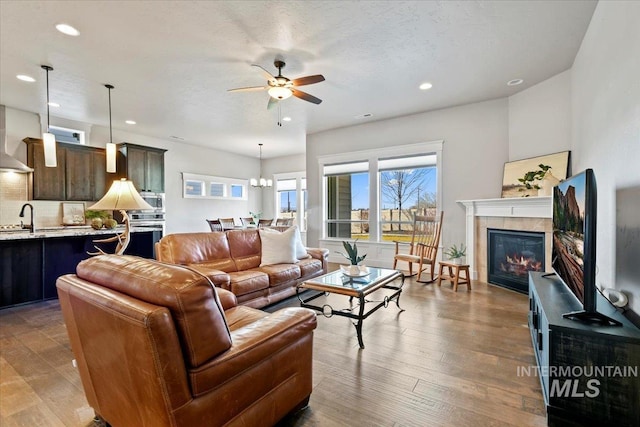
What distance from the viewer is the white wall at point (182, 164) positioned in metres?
5.12

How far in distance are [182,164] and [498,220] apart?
7.27 m

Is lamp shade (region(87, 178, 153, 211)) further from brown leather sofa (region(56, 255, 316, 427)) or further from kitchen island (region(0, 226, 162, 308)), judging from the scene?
kitchen island (region(0, 226, 162, 308))

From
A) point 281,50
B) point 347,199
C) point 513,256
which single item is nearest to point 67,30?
point 281,50

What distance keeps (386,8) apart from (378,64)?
1.00 metres

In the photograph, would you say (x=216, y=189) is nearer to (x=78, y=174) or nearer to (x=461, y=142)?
(x=78, y=174)

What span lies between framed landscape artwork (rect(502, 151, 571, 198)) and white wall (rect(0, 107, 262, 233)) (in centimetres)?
713

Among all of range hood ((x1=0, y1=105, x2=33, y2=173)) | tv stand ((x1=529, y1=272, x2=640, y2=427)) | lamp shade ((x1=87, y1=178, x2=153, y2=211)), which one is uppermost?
range hood ((x1=0, y1=105, x2=33, y2=173))

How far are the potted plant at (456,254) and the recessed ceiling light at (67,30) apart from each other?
528 centimetres

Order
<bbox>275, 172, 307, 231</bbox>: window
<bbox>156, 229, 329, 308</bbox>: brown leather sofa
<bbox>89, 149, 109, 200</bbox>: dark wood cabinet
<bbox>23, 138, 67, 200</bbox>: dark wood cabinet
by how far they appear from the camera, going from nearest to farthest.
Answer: <bbox>156, 229, 329, 308</bbox>: brown leather sofa < <bbox>23, 138, 67, 200</bbox>: dark wood cabinet < <bbox>89, 149, 109, 200</bbox>: dark wood cabinet < <bbox>275, 172, 307, 231</bbox>: window

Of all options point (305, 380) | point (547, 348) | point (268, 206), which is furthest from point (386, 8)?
point (268, 206)

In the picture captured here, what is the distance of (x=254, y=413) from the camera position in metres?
1.33

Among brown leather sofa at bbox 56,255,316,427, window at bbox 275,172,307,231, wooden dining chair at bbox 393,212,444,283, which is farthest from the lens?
window at bbox 275,172,307,231

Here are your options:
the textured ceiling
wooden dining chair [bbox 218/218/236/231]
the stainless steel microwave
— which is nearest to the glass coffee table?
the textured ceiling

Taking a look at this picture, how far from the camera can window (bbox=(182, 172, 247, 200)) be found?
7750 mm
